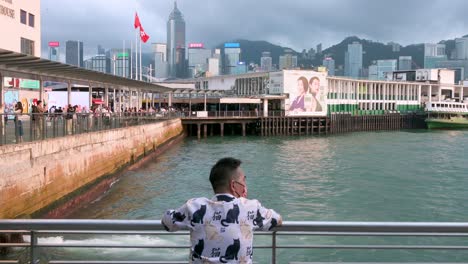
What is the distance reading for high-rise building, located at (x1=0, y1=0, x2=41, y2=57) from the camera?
4497cm

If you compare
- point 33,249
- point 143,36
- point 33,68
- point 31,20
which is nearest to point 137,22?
point 143,36

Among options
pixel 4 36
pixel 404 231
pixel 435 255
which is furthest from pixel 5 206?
pixel 4 36

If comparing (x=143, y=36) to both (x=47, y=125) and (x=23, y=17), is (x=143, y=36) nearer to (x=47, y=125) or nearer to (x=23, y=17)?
(x=23, y=17)

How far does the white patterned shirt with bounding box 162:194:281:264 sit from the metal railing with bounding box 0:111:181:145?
14.0 metres

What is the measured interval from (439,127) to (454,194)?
237 ft

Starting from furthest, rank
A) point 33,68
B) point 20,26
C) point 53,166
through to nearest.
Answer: point 20,26 < point 33,68 < point 53,166

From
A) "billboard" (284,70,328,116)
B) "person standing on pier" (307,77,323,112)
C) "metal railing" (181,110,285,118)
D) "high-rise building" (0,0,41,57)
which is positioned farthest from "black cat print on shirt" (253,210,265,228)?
"person standing on pier" (307,77,323,112)

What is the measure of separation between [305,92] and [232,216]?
266 ft

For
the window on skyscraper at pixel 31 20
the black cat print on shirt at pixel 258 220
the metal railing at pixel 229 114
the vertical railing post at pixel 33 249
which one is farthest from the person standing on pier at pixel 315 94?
the black cat print on shirt at pixel 258 220

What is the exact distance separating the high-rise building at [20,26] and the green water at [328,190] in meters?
17.2

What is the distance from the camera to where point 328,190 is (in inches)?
1002

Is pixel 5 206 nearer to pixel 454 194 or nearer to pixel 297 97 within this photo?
pixel 454 194

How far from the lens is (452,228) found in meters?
4.38

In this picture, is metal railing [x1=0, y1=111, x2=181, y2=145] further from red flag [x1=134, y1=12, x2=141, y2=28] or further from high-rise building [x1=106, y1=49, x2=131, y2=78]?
red flag [x1=134, y1=12, x2=141, y2=28]
